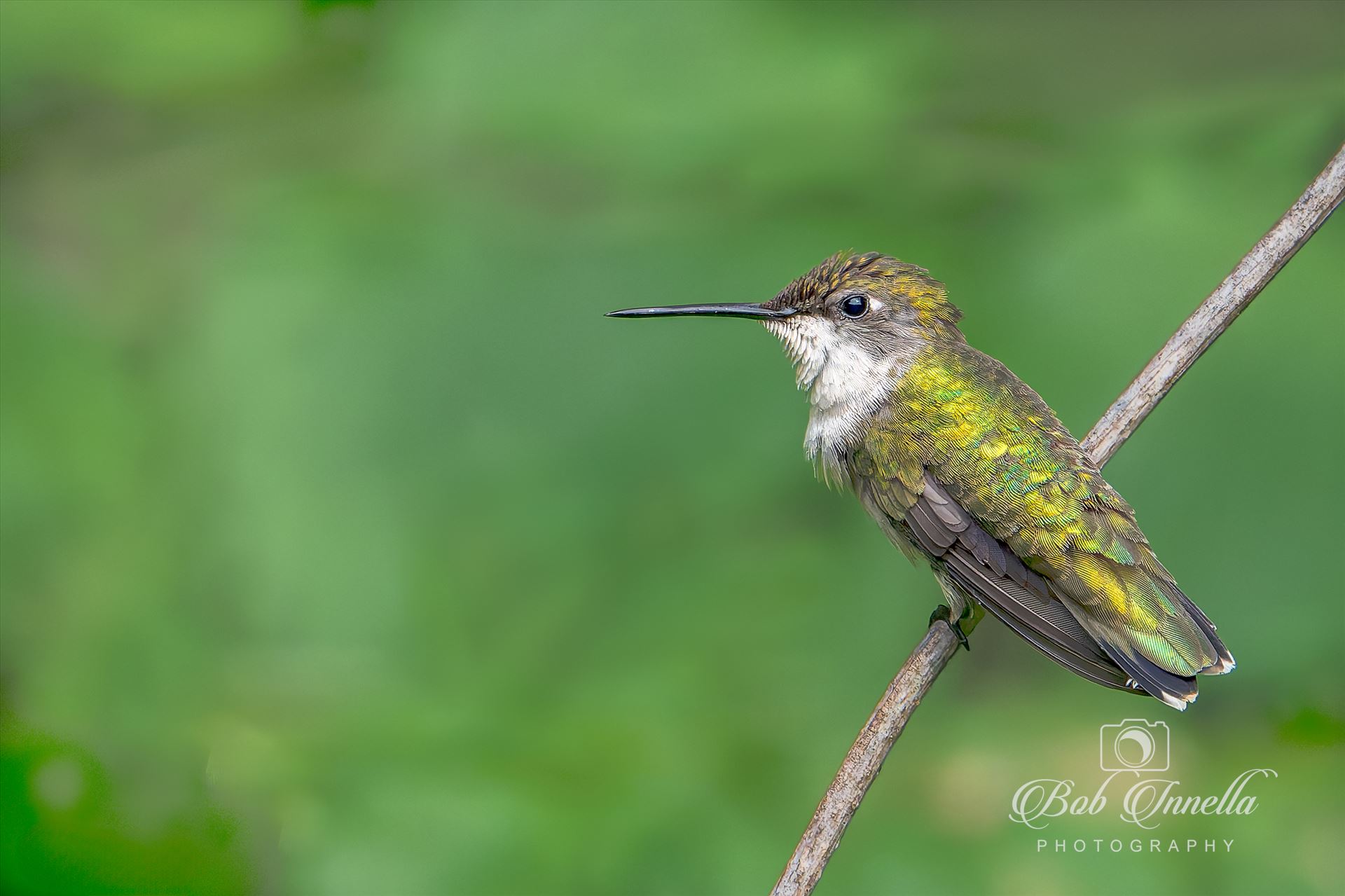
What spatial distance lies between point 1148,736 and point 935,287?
145 centimetres

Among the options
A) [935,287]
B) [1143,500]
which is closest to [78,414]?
[935,287]

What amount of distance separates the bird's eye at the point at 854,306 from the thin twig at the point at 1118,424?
0.61 metres

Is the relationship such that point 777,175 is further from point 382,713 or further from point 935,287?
point 382,713

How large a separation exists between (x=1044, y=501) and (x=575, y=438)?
5.36 ft

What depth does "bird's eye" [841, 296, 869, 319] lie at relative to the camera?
279cm
